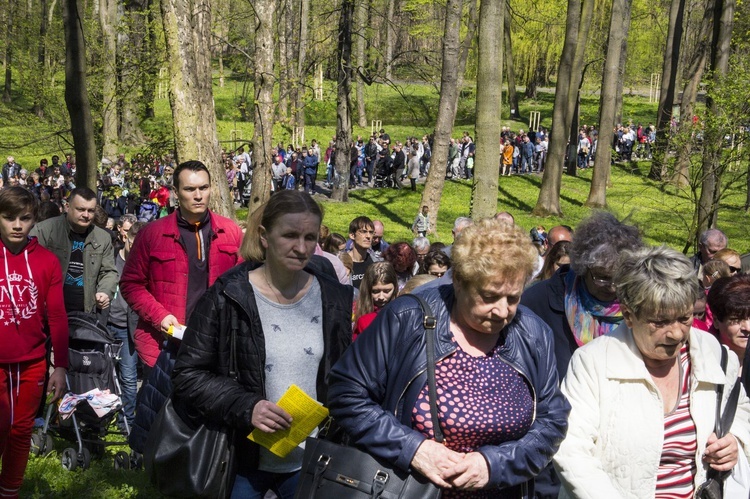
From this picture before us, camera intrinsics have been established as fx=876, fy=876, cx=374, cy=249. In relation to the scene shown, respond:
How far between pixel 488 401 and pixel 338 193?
1027 inches

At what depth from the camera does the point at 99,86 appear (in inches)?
752

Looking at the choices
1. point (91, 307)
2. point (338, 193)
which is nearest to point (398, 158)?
point (338, 193)

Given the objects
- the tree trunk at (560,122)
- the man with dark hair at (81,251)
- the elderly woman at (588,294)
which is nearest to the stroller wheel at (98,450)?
the man with dark hair at (81,251)

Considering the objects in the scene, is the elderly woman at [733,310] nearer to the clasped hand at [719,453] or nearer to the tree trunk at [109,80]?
the clasped hand at [719,453]

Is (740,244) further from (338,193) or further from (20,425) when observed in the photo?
(20,425)

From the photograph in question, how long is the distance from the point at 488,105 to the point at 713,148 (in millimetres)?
4185

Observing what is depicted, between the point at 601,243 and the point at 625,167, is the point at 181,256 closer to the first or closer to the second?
the point at 601,243

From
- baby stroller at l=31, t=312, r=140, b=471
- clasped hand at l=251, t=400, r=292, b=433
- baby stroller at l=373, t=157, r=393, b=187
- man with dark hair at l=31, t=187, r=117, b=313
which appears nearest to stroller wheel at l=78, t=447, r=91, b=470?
baby stroller at l=31, t=312, r=140, b=471

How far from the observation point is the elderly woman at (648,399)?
3279 millimetres

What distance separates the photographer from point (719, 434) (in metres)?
3.41

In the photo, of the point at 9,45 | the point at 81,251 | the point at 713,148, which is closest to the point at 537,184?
the point at 9,45

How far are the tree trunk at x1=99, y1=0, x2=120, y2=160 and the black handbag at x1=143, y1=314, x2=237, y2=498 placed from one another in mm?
11761

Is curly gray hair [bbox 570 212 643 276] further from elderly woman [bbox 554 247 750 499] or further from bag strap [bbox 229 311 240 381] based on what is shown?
bag strap [bbox 229 311 240 381]

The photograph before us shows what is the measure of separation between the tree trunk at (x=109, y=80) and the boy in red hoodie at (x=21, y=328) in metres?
9.76
